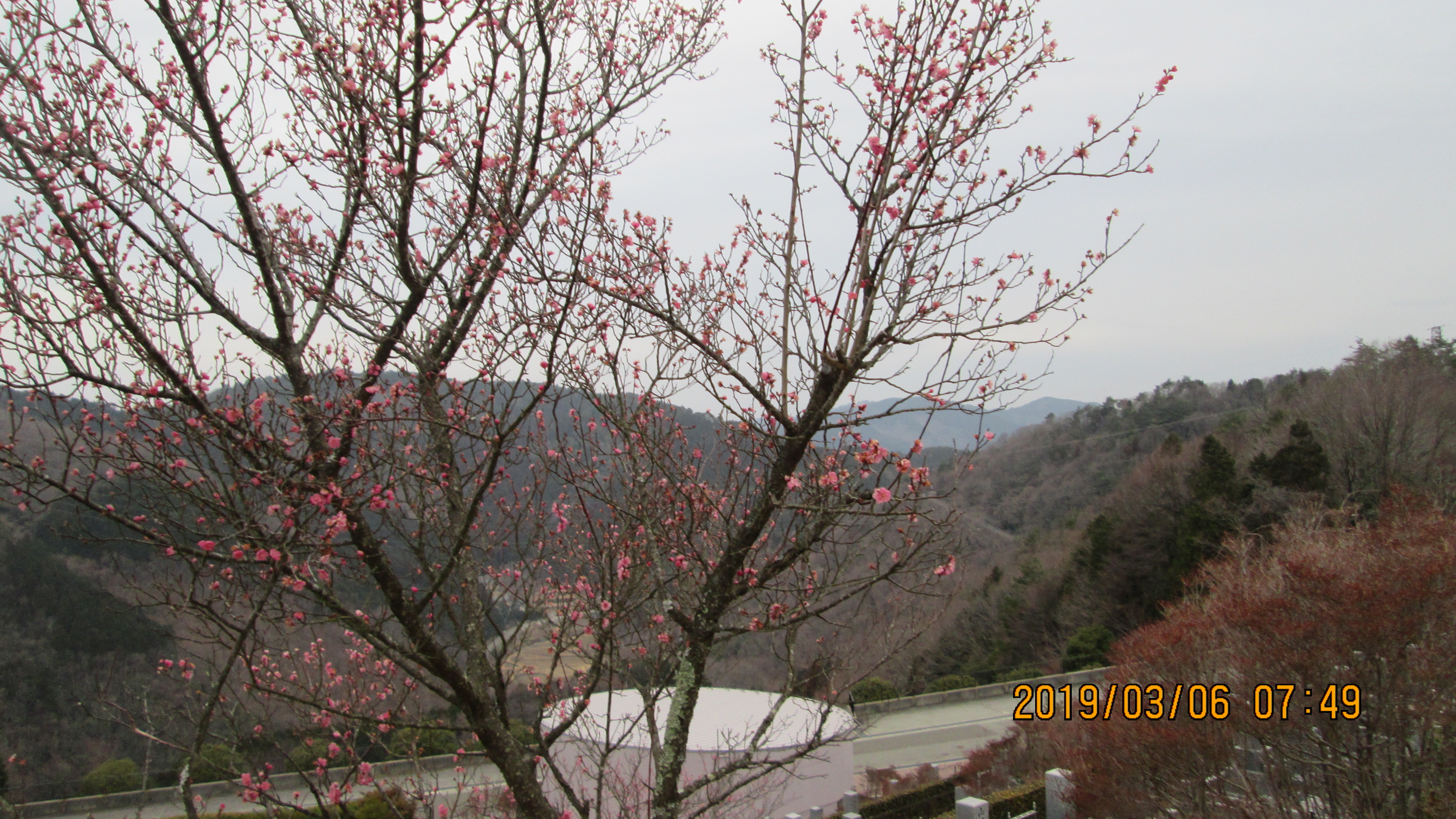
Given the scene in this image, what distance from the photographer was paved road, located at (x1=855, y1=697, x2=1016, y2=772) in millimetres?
17297

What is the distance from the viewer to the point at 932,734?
18734mm

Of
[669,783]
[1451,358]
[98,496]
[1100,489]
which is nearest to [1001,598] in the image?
[1100,489]

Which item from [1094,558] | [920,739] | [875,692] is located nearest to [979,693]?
[875,692]

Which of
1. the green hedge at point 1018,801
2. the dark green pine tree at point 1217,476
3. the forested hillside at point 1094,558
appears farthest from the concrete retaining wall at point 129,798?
the dark green pine tree at point 1217,476

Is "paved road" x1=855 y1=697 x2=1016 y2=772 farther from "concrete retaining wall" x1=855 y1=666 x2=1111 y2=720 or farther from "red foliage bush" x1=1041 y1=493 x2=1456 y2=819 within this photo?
"red foliage bush" x1=1041 y1=493 x2=1456 y2=819

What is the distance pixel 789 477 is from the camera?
112 inches

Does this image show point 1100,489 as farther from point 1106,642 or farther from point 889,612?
point 889,612

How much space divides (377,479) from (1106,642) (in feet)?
73.4

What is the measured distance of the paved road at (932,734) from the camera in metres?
17.3

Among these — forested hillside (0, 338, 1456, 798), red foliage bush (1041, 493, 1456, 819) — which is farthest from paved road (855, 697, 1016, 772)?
red foliage bush (1041, 493, 1456, 819)

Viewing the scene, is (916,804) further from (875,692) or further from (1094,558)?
(1094,558)

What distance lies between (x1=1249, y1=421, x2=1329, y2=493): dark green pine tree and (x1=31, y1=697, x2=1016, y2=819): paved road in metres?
8.57

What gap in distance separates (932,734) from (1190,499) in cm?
1061
